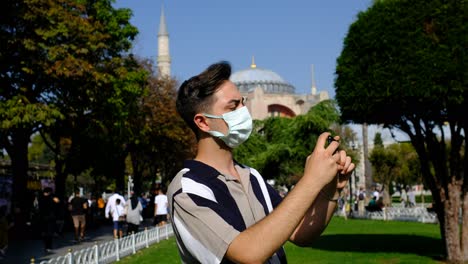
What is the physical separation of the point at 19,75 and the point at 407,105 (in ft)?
51.1

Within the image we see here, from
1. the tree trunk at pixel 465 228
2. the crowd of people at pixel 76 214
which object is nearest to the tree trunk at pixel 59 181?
the crowd of people at pixel 76 214

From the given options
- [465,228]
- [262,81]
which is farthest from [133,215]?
[262,81]

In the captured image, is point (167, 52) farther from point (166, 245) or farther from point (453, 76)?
point (453, 76)

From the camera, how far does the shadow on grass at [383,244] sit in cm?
1502

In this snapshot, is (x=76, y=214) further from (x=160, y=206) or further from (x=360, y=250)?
(x=360, y=250)

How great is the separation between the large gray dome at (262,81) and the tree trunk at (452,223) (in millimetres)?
95387

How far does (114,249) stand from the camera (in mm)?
15258

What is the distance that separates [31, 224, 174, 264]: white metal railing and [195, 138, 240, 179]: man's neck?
726cm

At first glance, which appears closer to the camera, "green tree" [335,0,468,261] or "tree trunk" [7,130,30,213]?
"green tree" [335,0,468,261]

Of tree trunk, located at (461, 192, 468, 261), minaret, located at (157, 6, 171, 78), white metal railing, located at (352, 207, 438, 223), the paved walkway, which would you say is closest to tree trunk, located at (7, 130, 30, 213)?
the paved walkway

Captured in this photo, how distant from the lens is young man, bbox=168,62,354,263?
6.89ft

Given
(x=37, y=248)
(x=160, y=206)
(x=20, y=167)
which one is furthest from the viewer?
(x=20, y=167)

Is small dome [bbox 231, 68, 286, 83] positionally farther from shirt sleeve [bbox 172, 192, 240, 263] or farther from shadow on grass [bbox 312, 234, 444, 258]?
shirt sleeve [bbox 172, 192, 240, 263]

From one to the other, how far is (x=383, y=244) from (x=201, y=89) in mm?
15064
